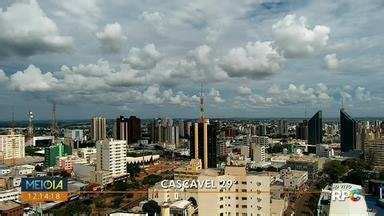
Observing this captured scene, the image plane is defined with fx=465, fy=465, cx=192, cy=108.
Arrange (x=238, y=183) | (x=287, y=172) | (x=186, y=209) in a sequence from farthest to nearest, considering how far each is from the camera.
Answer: (x=287, y=172) → (x=186, y=209) → (x=238, y=183)

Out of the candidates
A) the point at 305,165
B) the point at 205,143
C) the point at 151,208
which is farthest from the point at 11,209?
the point at 305,165

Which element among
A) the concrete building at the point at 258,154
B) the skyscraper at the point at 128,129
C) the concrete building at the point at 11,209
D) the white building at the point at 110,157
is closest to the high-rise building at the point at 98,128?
the skyscraper at the point at 128,129

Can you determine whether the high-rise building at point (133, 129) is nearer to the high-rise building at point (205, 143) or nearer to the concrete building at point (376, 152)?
the high-rise building at point (205, 143)

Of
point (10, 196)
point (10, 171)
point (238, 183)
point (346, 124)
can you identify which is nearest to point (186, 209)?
point (238, 183)

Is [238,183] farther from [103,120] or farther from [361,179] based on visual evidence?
[103,120]

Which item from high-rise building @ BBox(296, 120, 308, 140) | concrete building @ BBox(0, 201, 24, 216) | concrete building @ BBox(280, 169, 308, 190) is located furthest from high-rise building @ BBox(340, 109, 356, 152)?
concrete building @ BBox(0, 201, 24, 216)

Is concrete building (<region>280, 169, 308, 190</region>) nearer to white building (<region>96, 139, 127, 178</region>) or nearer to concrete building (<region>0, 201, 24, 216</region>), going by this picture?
white building (<region>96, 139, 127, 178</region>)

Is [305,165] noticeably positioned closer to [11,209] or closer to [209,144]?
[209,144]
